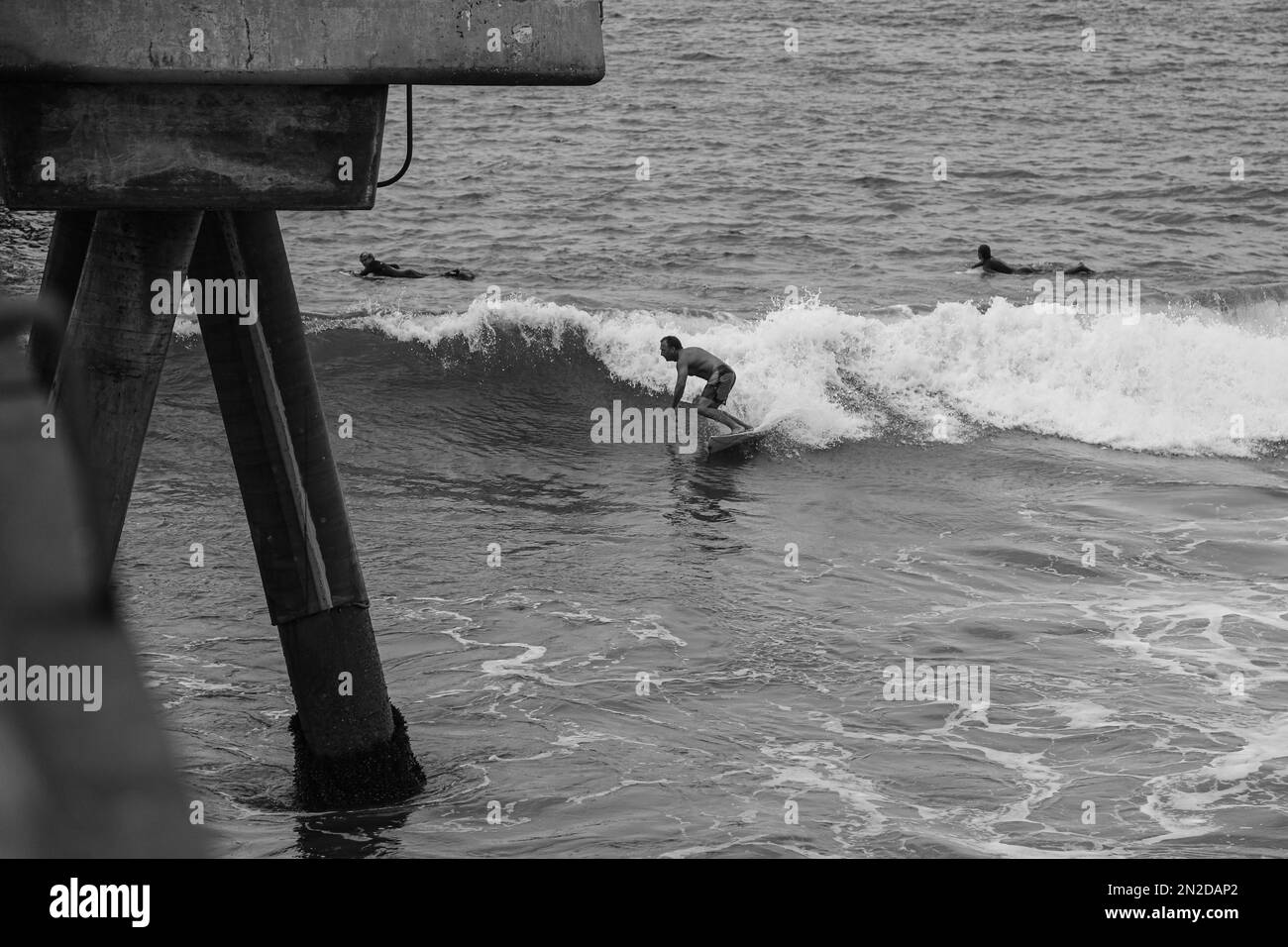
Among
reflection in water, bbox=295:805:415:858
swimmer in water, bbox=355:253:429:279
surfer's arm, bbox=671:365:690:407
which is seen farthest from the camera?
swimmer in water, bbox=355:253:429:279

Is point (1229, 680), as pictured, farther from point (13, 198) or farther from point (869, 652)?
point (13, 198)

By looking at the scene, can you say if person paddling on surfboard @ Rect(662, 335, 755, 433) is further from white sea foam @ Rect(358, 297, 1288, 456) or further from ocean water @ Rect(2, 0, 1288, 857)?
white sea foam @ Rect(358, 297, 1288, 456)

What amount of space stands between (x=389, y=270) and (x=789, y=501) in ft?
34.1

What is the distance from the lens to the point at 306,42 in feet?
18.0

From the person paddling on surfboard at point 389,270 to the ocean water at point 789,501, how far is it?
39 cm

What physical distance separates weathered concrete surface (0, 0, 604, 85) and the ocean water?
2.94 meters

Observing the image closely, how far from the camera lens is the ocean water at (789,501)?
8.59 metres

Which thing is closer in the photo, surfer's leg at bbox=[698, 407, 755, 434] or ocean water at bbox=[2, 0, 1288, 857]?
ocean water at bbox=[2, 0, 1288, 857]

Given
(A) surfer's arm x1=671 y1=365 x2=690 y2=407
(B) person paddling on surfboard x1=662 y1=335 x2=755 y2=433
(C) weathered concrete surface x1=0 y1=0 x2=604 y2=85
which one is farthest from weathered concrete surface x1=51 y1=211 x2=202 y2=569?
(B) person paddling on surfboard x1=662 y1=335 x2=755 y2=433

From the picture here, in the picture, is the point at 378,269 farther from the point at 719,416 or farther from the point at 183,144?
the point at 183,144

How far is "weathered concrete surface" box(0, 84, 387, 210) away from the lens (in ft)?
18.3

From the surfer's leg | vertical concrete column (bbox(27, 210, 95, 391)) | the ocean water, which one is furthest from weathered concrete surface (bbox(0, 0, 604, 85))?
the surfer's leg

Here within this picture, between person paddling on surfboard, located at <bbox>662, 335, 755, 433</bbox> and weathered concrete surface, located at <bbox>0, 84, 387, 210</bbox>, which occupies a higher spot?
weathered concrete surface, located at <bbox>0, 84, 387, 210</bbox>

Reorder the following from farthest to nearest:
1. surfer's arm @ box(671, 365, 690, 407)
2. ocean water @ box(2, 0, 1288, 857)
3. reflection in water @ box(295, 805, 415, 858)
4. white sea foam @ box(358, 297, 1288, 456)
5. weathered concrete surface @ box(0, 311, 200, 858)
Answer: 1. white sea foam @ box(358, 297, 1288, 456)
2. surfer's arm @ box(671, 365, 690, 407)
3. ocean water @ box(2, 0, 1288, 857)
4. reflection in water @ box(295, 805, 415, 858)
5. weathered concrete surface @ box(0, 311, 200, 858)
